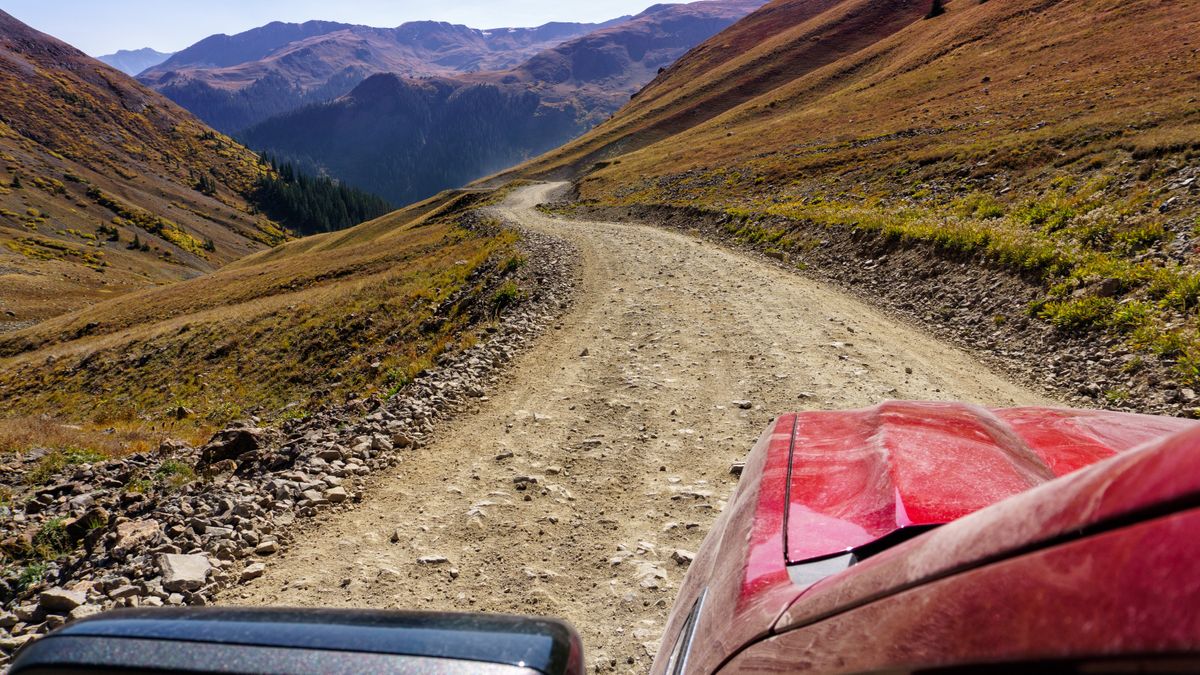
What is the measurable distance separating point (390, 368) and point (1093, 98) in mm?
32996

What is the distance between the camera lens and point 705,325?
39.4ft

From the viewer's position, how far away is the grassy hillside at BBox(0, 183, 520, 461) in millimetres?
14188

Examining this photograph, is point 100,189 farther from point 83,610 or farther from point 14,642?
point 14,642

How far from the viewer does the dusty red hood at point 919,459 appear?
251 centimetres

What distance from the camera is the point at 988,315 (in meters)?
12.0

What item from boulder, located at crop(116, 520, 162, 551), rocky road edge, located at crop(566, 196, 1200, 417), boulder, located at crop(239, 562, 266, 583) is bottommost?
rocky road edge, located at crop(566, 196, 1200, 417)

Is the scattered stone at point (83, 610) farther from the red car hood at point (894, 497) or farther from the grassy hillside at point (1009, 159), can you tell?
the grassy hillside at point (1009, 159)

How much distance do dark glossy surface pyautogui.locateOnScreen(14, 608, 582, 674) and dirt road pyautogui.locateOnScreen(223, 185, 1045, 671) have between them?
9.90 ft

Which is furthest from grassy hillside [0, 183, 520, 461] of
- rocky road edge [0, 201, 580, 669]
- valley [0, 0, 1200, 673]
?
rocky road edge [0, 201, 580, 669]

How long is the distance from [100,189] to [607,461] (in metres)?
159

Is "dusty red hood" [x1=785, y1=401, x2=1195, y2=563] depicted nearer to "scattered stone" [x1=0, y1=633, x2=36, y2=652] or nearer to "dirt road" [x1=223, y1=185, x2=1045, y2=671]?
"dirt road" [x1=223, y1=185, x2=1045, y2=671]

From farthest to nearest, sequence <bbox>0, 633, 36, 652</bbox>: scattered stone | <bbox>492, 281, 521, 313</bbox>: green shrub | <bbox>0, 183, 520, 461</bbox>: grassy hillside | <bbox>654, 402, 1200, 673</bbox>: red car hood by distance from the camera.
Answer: <bbox>492, 281, 521, 313</bbox>: green shrub < <bbox>0, 183, 520, 461</bbox>: grassy hillside < <bbox>0, 633, 36, 652</bbox>: scattered stone < <bbox>654, 402, 1200, 673</bbox>: red car hood

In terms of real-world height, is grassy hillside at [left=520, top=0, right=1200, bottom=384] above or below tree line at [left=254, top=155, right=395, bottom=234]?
below

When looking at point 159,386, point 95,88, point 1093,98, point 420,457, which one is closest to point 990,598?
point 420,457
